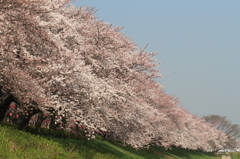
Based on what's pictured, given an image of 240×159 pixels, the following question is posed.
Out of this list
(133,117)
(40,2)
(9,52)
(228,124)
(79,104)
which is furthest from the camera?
(228,124)

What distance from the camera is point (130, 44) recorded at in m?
28.1

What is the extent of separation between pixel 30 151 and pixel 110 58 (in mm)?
9715

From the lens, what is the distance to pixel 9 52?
1089cm

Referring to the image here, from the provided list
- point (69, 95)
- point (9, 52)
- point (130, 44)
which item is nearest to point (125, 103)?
point (69, 95)

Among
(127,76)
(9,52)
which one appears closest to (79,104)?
(9,52)

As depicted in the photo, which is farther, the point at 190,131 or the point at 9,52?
the point at 190,131

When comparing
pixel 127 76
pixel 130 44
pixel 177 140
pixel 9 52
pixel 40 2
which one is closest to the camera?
pixel 9 52

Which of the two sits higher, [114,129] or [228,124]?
[228,124]

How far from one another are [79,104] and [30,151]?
322cm

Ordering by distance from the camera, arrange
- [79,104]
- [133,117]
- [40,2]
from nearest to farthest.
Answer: [40,2]
[79,104]
[133,117]

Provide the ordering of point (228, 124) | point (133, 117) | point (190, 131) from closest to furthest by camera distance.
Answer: point (133, 117) < point (190, 131) < point (228, 124)

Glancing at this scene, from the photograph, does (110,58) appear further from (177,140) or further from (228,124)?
(228,124)

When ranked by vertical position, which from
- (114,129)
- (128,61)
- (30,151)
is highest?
(128,61)

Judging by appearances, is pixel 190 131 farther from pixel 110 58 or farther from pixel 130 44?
pixel 110 58
